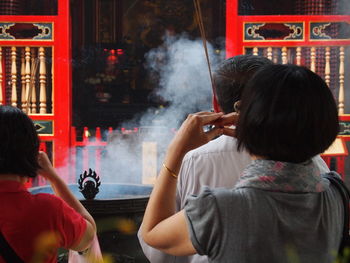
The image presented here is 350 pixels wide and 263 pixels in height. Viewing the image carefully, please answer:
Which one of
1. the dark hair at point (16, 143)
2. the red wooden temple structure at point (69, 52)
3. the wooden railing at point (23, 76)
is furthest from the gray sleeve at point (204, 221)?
the wooden railing at point (23, 76)

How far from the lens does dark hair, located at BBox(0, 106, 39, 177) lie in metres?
1.25

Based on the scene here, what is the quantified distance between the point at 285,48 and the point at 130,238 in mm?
2856

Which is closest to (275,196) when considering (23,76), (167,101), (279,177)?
(279,177)

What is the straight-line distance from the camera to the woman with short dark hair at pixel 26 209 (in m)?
1.20

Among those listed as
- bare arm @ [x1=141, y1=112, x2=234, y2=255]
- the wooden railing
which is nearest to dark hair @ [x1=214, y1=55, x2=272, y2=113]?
bare arm @ [x1=141, y1=112, x2=234, y2=255]

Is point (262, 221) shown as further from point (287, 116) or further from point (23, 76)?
point (23, 76)

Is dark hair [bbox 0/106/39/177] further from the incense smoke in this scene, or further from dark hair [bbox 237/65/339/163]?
the incense smoke

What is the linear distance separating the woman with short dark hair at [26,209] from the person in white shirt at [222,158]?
25 cm

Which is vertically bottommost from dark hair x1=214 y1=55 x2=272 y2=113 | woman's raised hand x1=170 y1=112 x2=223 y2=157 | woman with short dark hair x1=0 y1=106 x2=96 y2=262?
woman with short dark hair x1=0 y1=106 x2=96 y2=262

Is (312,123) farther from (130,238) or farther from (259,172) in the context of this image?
(130,238)

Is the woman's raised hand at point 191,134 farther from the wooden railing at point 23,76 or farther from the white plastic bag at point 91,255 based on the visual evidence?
the wooden railing at point 23,76

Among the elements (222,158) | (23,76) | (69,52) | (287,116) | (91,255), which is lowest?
(91,255)

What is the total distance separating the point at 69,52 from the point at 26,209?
3.92m

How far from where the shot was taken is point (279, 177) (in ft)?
3.08
